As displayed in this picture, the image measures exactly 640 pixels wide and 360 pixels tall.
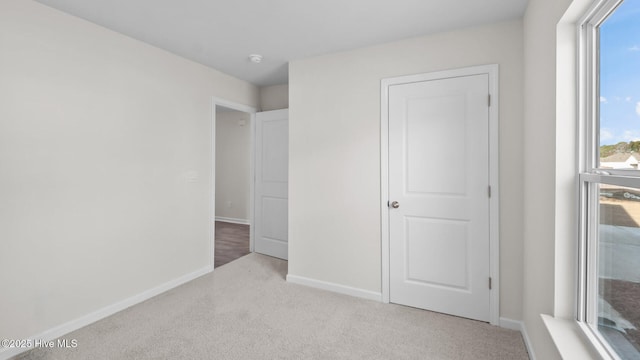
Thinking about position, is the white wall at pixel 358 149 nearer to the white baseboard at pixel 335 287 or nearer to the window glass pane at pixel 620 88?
the white baseboard at pixel 335 287

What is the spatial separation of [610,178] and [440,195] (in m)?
1.34

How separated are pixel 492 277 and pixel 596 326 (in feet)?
3.36

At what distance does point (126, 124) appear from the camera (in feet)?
8.36

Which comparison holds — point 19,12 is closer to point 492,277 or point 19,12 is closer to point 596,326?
point 596,326

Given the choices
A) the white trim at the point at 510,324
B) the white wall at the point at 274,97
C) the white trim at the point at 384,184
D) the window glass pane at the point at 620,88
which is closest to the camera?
the window glass pane at the point at 620,88

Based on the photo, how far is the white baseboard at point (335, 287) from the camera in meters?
2.70

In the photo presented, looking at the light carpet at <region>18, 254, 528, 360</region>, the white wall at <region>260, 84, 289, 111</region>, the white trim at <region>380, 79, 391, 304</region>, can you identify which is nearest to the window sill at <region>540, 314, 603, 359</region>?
the light carpet at <region>18, 254, 528, 360</region>

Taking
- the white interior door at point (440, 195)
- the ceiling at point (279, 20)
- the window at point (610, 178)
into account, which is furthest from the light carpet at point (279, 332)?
the ceiling at point (279, 20)

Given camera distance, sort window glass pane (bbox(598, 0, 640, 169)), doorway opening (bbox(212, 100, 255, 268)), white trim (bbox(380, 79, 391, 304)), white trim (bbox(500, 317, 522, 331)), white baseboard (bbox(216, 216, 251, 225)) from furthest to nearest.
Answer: white baseboard (bbox(216, 216, 251, 225)) < doorway opening (bbox(212, 100, 255, 268)) < white trim (bbox(380, 79, 391, 304)) < white trim (bbox(500, 317, 522, 331)) < window glass pane (bbox(598, 0, 640, 169))

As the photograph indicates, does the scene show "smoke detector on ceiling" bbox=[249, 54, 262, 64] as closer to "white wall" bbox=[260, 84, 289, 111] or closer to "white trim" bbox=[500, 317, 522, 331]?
"white wall" bbox=[260, 84, 289, 111]

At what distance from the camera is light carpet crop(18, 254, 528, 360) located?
74.9 inches

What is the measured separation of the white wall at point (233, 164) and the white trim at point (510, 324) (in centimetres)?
498

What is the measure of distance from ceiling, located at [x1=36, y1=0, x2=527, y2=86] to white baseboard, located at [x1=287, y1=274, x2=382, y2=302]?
7.78 ft

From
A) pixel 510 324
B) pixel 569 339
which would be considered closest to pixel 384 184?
pixel 510 324
